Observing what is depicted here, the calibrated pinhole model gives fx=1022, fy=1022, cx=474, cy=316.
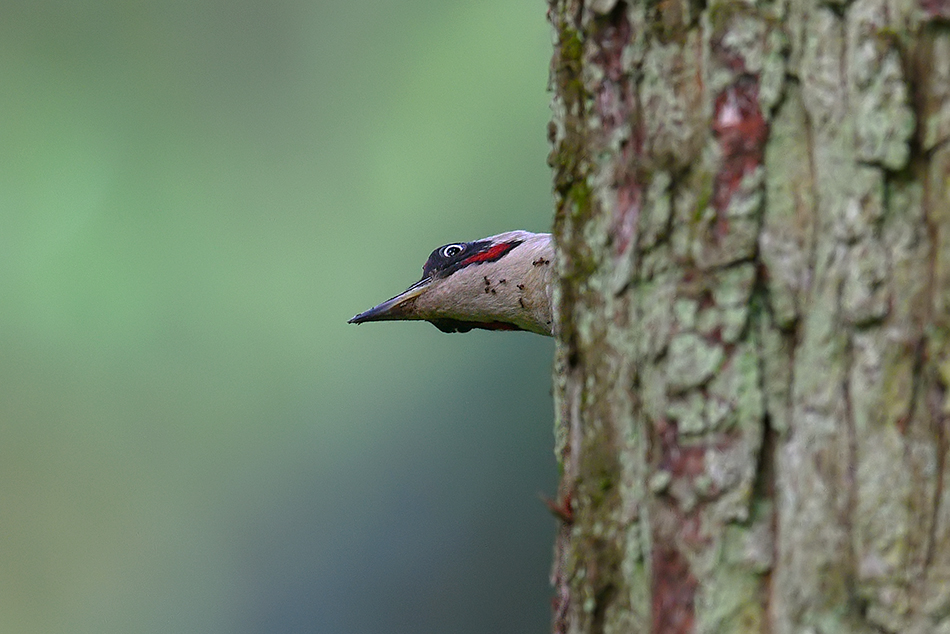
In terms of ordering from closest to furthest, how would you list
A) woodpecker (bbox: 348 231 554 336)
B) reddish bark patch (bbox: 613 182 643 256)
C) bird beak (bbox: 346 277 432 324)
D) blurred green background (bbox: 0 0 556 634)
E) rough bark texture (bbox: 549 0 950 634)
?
rough bark texture (bbox: 549 0 950 634), reddish bark patch (bbox: 613 182 643 256), woodpecker (bbox: 348 231 554 336), bird beak (bbox: 346 277 432 324), blurred green background (bbox: 0 0 556 634)

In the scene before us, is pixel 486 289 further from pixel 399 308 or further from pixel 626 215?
pixel 626 215

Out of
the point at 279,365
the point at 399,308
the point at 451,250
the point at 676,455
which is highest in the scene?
the point at 451,250

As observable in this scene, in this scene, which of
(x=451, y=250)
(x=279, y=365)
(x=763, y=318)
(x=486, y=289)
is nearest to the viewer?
(x=763, y=318)

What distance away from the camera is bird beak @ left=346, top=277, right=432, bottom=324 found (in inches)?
75.5

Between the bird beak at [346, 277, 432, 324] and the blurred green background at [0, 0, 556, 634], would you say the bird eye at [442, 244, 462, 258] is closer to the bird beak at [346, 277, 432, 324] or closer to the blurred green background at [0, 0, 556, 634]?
the bird beak at [346, 277, 432, 324]

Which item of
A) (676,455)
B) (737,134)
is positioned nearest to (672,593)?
(676,455)

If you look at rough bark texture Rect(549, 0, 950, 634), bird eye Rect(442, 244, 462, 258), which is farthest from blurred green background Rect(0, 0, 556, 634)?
rough bark texture Rect(549, 0, 950, 634)

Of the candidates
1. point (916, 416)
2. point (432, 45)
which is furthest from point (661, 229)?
point (432, 45)

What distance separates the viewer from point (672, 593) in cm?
78

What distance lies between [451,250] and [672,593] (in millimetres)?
1240

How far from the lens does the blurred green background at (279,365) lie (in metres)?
4.33

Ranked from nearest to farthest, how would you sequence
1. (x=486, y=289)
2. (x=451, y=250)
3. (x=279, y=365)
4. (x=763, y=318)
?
1. (x=763, y=318)
2. (x=486, y=289)
3. (x=451, y=250)
4. (x=279, y=365)

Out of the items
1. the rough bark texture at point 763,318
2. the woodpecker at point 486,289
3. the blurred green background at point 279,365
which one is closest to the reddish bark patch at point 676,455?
the rough bark texture at point 763,318

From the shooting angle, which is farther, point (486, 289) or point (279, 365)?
point (279, 365)
